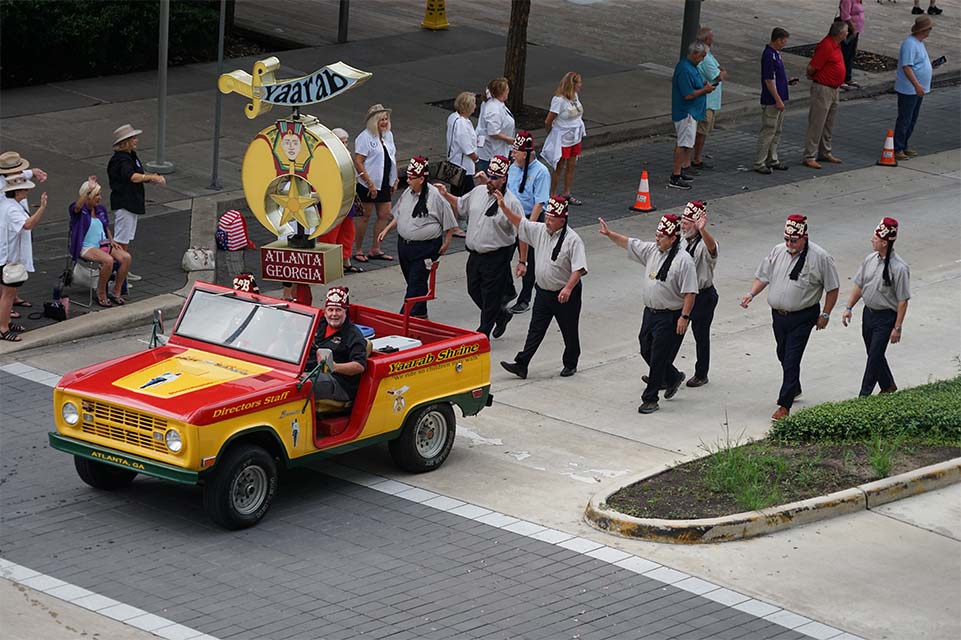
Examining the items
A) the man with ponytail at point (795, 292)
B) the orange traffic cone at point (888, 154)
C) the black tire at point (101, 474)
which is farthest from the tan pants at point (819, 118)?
the black tire at point (101, 474)

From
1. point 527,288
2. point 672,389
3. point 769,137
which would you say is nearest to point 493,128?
point 527,288

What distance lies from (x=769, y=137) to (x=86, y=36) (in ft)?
33.1

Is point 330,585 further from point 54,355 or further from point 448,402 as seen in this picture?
point 54,355

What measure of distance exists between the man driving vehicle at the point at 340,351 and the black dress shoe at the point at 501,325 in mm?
3860

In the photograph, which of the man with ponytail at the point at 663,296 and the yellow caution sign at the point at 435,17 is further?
the yellow caution sign at the point at 435,17

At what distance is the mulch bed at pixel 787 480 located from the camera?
11.0m

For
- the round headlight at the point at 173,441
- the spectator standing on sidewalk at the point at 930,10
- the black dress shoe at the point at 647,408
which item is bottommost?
the black dress shoe at the point at 647,408

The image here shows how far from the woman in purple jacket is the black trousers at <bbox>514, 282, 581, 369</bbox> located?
4.04 meters

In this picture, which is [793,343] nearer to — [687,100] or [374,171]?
[374,171]

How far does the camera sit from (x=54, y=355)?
14.2 m

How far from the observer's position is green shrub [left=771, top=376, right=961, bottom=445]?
1212cm

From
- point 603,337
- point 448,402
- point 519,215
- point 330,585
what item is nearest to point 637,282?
point 603,337

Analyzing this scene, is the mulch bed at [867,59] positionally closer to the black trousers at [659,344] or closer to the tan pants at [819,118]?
the tan pants at [819,118]

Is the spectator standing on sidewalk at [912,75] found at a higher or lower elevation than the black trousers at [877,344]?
higher
